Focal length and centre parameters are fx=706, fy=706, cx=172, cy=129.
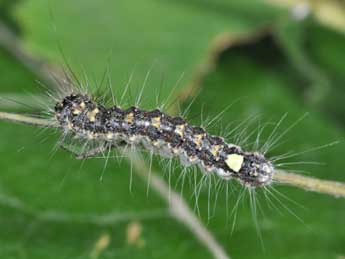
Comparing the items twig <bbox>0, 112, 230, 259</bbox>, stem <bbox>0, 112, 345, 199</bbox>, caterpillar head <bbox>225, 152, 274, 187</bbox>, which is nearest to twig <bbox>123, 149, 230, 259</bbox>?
twig <bbox>0, 112, 230, 259</bbox>

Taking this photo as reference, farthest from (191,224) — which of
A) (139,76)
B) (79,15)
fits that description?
(79,15)

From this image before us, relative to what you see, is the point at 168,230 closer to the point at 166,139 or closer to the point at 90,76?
the point at 166,139

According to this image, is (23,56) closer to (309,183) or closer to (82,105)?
(82,105)

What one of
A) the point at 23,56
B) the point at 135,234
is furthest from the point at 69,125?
the point at 23,56

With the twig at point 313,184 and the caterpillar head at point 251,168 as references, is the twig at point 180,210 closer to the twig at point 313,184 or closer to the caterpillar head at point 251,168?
the caterpillar head at point 251,168

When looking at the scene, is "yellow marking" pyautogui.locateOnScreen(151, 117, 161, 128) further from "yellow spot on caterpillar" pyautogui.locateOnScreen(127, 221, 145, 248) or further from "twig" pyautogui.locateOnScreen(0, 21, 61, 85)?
"twig" pyautogui.locateOnScreen(0, 21, 61, 85)

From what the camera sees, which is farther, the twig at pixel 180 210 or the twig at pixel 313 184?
the twig at pixel 180 210

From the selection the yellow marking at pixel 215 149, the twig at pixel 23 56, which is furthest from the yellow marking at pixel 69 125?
the twig at pixel 23 56
